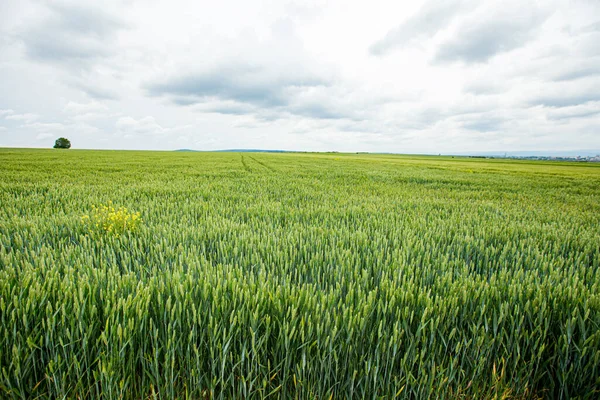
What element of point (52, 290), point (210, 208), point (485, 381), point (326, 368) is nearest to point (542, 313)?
point (485, 381)

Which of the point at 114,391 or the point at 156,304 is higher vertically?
the point at 156,304

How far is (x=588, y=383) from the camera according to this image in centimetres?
155

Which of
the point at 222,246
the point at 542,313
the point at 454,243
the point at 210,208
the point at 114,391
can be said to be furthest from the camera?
the point at 210,208

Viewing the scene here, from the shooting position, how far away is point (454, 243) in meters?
3.38

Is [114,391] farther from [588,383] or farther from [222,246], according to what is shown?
[588,383]

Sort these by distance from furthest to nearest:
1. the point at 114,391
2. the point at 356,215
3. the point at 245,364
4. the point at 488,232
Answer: the point at 356,215 < the point at 488,232 < the point at 245,364 < the point at 114,391

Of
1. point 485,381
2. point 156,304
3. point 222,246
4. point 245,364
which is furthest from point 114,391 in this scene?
point 485,381

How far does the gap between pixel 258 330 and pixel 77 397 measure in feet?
3.12

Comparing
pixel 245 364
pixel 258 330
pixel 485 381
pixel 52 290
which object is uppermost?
pixel 52 290

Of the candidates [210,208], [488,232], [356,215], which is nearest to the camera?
[488,232]

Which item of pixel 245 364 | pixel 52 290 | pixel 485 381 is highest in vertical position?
pixel 52 290

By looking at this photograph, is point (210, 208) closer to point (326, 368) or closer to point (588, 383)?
point (326, 368)

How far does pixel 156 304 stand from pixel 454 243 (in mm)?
3239

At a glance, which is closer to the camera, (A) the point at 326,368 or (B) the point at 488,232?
(A) the point at 326,368
